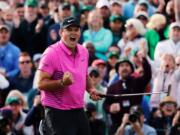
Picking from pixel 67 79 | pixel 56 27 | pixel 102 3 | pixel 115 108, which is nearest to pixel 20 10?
pixel 56 27

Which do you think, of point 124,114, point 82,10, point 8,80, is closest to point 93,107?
point 124,114

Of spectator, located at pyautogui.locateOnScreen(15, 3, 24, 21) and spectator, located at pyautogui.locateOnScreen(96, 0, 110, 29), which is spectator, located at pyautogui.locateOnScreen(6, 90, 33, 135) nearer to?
spectator, located at pyautogui.locateOnScreen(96, 0, 110, 29)

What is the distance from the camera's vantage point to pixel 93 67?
48.1 feet

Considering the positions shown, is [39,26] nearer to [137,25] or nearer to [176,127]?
[137,25]

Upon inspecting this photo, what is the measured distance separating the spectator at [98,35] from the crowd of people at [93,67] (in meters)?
0.02

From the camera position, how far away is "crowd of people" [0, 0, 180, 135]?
9.48 metres

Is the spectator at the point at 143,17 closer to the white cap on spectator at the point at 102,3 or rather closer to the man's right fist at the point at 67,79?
the white cap on spectator at the point at 102,3

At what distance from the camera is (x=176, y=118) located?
12625mm

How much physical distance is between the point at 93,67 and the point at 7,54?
2.09 m

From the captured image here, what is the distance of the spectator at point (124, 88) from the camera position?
526 inches

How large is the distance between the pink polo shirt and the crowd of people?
0.04 feet

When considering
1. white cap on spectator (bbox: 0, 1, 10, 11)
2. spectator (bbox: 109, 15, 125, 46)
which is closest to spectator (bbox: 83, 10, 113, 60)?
spectator (bbox: 109, 15, 125, 46)

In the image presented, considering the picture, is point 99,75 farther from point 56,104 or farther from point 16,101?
point 56,104

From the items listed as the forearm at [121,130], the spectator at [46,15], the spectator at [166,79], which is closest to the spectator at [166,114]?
the spectator at [166,79]
